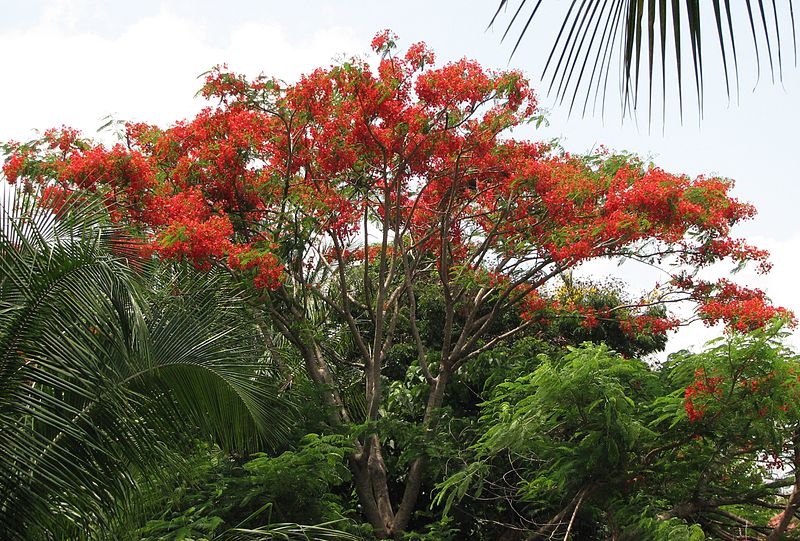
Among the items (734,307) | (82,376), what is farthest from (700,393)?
(82,376)

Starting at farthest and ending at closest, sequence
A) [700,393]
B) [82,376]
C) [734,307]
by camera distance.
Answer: [734,307], [700,393], [82,376]

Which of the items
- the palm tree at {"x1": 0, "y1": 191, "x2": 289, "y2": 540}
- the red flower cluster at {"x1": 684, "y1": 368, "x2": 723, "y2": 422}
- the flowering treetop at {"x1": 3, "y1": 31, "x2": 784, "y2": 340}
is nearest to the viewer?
the palm tree at {"x1": 0, "y1": 191, "x2": 289, "y2": 540}

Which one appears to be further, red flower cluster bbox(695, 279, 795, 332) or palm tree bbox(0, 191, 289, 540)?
red flower cluster bbox(695, 279, 795, 332)

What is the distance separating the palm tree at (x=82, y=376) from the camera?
466 cm

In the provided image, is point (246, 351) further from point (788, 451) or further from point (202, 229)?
point (788, 451)

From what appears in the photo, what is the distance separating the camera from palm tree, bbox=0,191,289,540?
4656mm

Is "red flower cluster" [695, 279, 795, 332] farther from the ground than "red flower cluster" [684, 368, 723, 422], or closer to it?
farther from the ground

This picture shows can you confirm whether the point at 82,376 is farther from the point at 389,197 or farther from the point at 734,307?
the point at 734,307

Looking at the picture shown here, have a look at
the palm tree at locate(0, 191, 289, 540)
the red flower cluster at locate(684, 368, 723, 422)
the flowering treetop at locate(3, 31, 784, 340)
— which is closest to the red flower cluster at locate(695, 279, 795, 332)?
the flowering treetop at locate(3, 31, 784, 340)

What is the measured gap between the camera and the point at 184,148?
9.46 metres

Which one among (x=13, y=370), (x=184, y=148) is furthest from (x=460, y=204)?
(x=13, y=370)

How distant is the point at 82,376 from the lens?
209 inches

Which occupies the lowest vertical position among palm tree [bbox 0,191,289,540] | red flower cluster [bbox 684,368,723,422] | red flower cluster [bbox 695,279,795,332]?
palm tree [bbox 0,191,289,540]

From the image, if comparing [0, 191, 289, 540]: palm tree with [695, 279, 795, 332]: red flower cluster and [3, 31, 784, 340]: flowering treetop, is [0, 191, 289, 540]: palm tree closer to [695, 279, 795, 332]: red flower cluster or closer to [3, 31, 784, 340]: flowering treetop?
[3, 31, 784, 340]: flowering treetop
